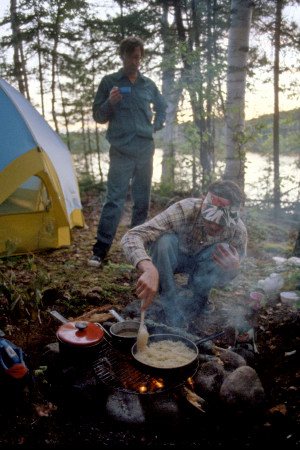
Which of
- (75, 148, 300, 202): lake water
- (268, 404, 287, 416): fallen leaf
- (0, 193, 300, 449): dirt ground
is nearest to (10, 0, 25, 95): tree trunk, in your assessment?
(75, 148, 300, 202): lake water

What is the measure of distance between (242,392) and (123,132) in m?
3.35

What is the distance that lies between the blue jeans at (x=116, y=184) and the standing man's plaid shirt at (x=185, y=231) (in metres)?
1.40

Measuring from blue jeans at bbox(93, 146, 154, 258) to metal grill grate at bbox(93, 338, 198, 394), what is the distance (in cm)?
201

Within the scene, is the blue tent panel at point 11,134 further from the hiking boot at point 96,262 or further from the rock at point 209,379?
the rock at point 209,379

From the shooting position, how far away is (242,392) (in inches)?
76.2

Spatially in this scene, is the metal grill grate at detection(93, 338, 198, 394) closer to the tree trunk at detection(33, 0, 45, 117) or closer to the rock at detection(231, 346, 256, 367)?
the rock at detection(231, 346, 256, 367)

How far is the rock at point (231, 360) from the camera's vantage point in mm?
2270

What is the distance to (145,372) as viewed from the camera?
2.01 m

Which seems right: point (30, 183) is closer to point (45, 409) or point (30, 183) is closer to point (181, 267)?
point (181, 267)

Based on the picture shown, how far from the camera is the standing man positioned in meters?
4.19

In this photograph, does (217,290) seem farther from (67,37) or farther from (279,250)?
(67,37)

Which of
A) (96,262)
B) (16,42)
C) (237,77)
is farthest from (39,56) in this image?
(96,262)

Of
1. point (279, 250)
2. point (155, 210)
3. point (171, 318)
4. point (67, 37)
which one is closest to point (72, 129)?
point (67, 37)

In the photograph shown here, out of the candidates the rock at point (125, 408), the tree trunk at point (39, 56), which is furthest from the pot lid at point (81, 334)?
the tree trunk at point (39, 56)
